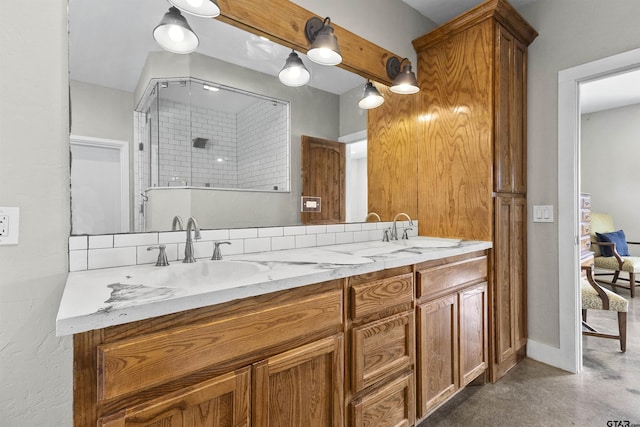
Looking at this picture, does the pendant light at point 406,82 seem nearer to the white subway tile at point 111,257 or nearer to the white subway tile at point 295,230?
the white subway tile at point 295,230

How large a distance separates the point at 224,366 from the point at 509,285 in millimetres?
2060

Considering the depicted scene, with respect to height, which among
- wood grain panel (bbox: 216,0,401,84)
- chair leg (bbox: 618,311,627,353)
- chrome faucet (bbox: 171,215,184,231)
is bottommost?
chair leg (bbox: 618,311,627,353)

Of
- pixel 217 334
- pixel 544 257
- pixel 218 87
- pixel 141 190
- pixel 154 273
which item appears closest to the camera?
pixel 217 334

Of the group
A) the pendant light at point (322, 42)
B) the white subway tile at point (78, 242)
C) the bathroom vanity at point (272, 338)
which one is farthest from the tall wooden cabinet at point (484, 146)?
the white subway tile at point (78, 242)

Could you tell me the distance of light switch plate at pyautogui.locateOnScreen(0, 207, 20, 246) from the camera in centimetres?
94

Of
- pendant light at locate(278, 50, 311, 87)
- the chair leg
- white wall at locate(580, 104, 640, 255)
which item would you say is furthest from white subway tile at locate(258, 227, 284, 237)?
white wall at locate(580, 104, 640, 255)

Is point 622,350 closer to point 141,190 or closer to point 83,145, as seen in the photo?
→ point 141,190

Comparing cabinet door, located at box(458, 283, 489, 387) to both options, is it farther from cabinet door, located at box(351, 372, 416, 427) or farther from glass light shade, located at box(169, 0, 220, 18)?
glass light shade, located at box(169, 0, 220, 18)

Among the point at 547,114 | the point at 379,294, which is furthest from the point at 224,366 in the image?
the point at 547,114

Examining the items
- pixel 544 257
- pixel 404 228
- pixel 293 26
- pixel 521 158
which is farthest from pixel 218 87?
pixel 544 257

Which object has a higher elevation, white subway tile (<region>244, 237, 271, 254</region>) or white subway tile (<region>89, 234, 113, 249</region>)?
white subway tile (<region>89, 234, 113, 249</region>)

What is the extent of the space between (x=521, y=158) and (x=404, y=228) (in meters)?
1.03

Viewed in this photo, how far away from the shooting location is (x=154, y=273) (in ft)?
3.67

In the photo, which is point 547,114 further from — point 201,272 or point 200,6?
point 201,272
